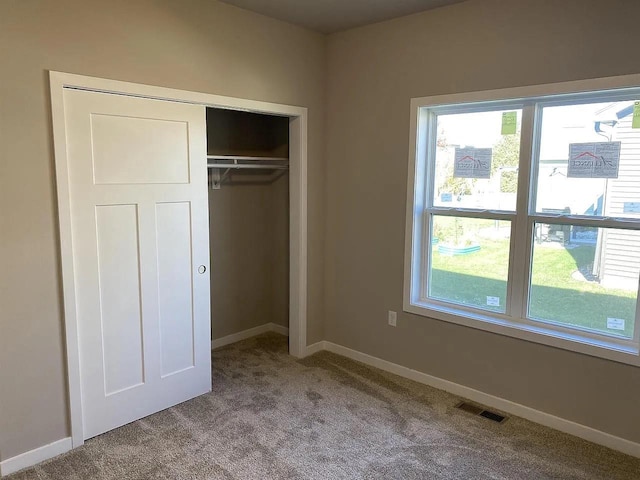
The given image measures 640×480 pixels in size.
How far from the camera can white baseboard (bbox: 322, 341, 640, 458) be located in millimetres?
2750

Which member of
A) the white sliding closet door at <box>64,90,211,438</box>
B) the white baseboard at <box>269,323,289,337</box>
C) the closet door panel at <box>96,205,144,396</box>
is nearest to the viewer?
the white sliding closet door at <box>64,90,211,438</box>

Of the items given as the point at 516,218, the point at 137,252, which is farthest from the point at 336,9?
the point at 137,252

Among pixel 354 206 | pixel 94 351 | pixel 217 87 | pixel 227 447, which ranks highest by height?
pixel 217 87

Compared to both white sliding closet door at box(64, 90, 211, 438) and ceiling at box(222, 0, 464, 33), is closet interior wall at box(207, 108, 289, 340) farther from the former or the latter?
ceiling at box(222, 0, 464, 33)

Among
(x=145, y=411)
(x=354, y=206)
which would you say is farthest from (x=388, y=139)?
(x=145, y=411)

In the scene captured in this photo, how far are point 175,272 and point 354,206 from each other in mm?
1561

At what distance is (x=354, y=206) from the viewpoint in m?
3.92

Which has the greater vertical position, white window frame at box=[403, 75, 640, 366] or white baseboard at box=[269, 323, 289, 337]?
white window frame at box=[403, 75, 640, 366]

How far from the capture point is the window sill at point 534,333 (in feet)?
8.90

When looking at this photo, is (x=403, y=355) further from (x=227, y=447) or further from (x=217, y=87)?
(x=217, y=87)

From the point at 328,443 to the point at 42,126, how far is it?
239 cm

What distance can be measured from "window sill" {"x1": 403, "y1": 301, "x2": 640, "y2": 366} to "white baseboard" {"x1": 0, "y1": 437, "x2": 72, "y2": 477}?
245cm

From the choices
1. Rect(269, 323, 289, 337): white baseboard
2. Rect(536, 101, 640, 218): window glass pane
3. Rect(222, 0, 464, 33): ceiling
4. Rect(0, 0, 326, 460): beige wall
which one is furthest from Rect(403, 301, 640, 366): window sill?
Rect(0, 0, 326, 460): beige wall

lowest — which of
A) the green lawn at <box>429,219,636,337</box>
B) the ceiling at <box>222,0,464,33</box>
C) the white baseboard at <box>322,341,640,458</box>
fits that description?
the white baseboard at <box>322,341,640,458</box>
